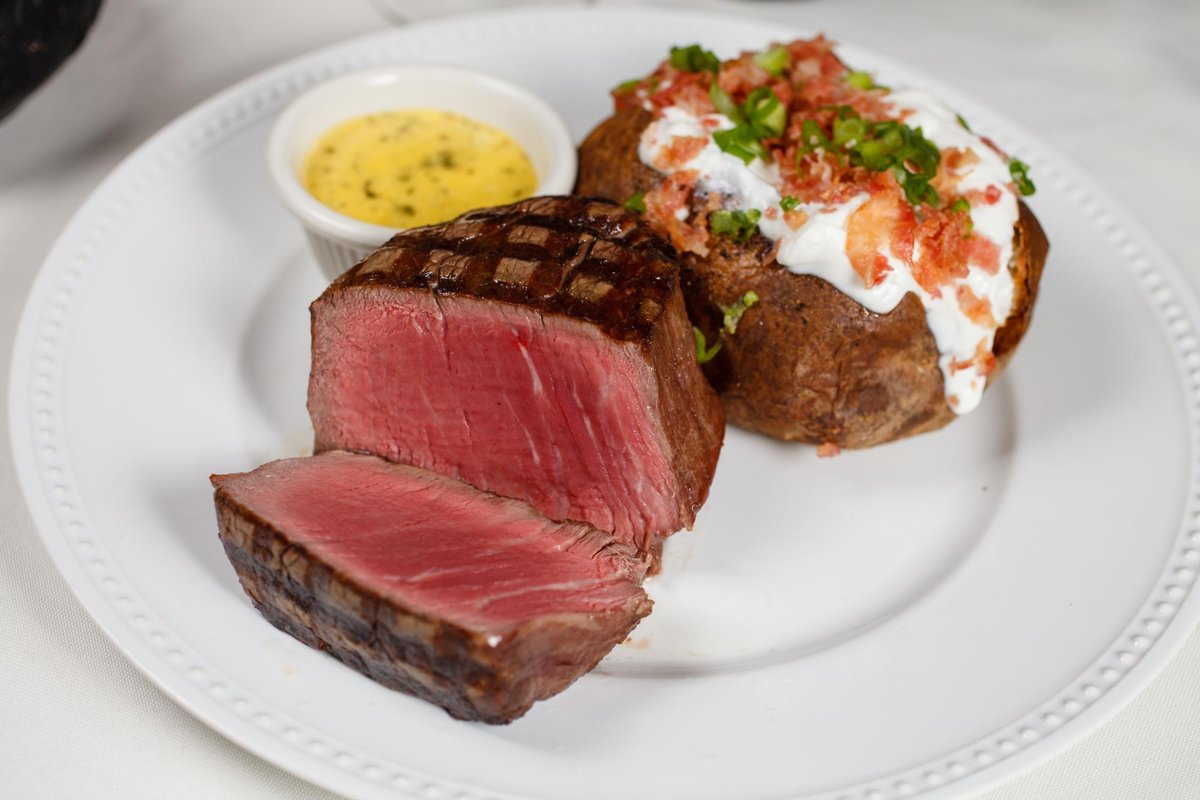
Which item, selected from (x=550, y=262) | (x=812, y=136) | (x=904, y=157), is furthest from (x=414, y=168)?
(x=904, y=157)

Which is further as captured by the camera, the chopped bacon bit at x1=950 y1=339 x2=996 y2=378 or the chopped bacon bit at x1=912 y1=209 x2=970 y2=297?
the chopped bacon bit at x1=950 y1=339 x2=996 y2=378

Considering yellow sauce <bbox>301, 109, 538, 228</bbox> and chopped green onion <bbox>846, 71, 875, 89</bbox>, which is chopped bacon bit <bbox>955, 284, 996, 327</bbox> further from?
yellow sauce <bbox>301, 109, 538, 228</bbox>

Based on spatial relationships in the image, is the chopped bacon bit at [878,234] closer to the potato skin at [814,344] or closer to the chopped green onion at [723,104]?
the potato skin at [814,344]

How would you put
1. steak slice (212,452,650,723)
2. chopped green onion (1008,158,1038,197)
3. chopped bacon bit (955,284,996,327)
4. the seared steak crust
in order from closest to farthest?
steak slice (212,452,650,723), the seared steak crust, chopped bacon bit (955,284,996,327), chopped green onion (1008,158,1038,197)

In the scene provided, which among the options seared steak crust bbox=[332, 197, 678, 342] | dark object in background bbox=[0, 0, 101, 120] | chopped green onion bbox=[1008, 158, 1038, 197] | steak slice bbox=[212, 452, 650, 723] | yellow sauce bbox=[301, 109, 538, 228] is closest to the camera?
steak slice bbox=[212, 452, 650, 723]

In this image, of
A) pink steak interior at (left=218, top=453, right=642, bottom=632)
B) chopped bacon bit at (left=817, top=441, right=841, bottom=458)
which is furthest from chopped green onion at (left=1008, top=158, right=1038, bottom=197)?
pink steak interior at (left=218, top=453, right=642, bottom=632)

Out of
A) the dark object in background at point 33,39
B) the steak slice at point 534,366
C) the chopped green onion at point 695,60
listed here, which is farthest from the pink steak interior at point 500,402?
the dark object in background at point 33,39
